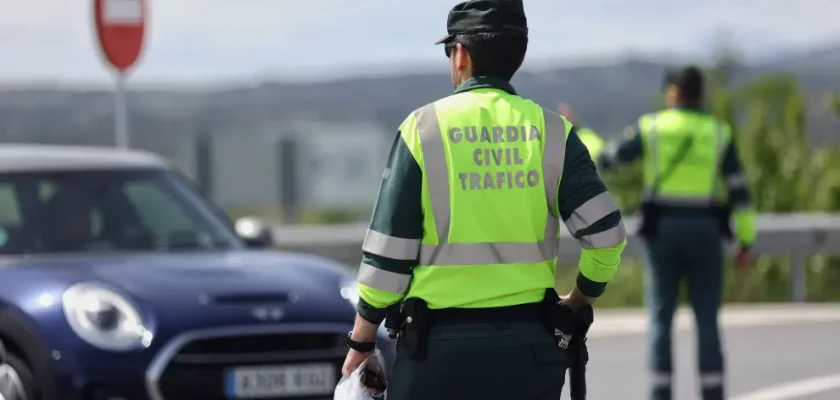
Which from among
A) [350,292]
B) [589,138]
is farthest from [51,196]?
[589,138]

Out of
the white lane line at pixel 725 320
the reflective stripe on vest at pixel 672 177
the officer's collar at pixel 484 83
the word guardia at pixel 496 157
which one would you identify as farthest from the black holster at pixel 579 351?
the white lane line at pixel 725 320

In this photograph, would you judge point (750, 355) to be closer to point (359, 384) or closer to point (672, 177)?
point (672, 177)

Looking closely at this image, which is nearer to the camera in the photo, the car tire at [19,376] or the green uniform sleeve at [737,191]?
the car tire at [19,376]

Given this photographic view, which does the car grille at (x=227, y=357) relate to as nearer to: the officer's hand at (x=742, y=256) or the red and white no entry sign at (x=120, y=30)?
the officer's hand at (x=742, y=256)

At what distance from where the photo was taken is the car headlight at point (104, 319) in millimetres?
7484

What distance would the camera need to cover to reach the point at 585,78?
35125 mm

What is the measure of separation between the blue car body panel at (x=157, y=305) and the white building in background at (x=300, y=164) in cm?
1936

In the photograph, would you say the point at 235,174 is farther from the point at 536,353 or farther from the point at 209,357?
the point at 536,353

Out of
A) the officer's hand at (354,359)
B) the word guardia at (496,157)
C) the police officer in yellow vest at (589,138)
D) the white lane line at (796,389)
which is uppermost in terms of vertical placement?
the word guardia at (496,157)

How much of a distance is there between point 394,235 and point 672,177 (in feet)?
16.2

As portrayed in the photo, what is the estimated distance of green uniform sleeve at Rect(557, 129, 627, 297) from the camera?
16.7ft

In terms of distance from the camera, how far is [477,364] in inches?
195

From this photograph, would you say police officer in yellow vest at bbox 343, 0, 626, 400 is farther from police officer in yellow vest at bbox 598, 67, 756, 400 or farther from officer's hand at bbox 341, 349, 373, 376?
police officer in yellow vest at bbox 598, 67, 756, 400

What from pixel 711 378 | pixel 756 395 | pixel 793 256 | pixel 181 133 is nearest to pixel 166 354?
pixel 711 378
